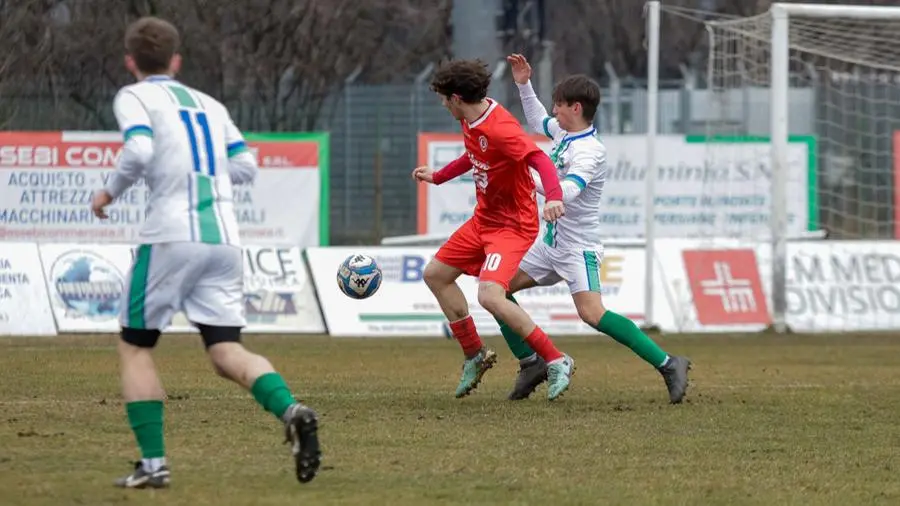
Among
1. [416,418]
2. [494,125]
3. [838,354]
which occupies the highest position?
[494,125]

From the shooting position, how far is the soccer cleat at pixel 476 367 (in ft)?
33.3

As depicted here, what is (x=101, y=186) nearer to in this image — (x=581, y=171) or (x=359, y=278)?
(x=359, y=278)

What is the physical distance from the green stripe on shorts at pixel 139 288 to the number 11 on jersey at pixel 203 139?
371 mm

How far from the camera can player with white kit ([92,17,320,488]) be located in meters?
6.55

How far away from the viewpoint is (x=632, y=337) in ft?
34.0

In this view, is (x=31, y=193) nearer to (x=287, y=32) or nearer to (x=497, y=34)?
(x=497, y=34)

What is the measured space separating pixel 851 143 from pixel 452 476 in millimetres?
16774

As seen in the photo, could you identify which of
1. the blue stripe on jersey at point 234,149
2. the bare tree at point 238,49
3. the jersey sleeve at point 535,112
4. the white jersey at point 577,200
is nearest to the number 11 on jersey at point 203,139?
the blue stripe on jersey at point 234,149

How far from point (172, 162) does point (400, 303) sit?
458 inches

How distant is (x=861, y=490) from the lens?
6930mm

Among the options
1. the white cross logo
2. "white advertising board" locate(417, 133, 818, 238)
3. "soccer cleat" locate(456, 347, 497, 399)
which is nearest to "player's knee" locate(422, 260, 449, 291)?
"soccer cleat" locate(456, 347, 497, 399)

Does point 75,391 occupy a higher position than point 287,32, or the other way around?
point 287,32

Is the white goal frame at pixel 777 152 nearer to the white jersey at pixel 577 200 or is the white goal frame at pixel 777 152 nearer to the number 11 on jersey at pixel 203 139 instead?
the white jersey at pixel 577 200

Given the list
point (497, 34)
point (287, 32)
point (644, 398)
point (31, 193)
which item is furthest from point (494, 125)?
point (287, 32)
